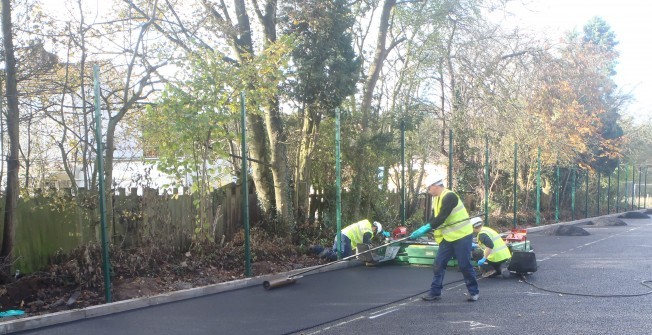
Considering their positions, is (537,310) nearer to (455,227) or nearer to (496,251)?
(455,227)

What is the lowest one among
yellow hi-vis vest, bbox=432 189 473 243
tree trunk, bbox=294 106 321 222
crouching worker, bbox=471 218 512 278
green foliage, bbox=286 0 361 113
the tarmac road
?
the tarmac road

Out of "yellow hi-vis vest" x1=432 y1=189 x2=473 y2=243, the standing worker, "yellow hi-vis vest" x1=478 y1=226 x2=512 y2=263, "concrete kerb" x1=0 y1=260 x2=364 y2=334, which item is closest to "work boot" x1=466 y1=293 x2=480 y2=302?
the standing worker

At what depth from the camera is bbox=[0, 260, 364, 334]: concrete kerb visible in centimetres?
631

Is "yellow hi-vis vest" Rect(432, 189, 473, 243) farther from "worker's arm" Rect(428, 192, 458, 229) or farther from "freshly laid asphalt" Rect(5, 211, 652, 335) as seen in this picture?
"freshly laid asphalt" Rect(5, 211, 652, 335)

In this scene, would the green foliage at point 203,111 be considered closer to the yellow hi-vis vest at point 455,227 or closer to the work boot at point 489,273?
the yellow hi-vis vest at point 455,227

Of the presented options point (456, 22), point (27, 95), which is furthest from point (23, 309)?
point (456, 22)

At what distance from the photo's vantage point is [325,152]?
1328cm

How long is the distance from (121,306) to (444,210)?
14.6 feet

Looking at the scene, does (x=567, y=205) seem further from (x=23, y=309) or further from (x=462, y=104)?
(x=23, y=309)

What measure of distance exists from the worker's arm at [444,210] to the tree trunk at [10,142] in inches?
228

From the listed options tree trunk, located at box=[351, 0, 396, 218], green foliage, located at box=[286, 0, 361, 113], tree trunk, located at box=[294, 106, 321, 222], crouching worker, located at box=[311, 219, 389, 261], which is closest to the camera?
crouching worker, located at box=[311, 219, 389, 261]

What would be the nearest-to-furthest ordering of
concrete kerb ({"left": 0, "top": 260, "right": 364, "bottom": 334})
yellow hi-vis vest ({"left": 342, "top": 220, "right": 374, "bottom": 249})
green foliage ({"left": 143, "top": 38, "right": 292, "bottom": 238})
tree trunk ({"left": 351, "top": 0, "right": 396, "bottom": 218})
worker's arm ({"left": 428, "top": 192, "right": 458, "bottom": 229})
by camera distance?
concrete kerb ({"left": 0, "top": 260, "right": 364, "bottom": 334}), worker's arm ({"left": 428, "top": 192, "right": 458, "bottom": 229}), green foliage ({"left": 143, "top": 38, "right": 292, "bottom": 238}), yellow hi-vis vest ({"left": 342, "top": 220, "right": 374, "bottom": 249}), tree trunk ({"left": 351, "top": 0, "right": 396, "bottom": 218})

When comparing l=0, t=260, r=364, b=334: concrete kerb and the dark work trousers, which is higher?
the dark work trousers

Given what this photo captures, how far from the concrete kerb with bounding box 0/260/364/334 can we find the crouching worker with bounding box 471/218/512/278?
303 cm
